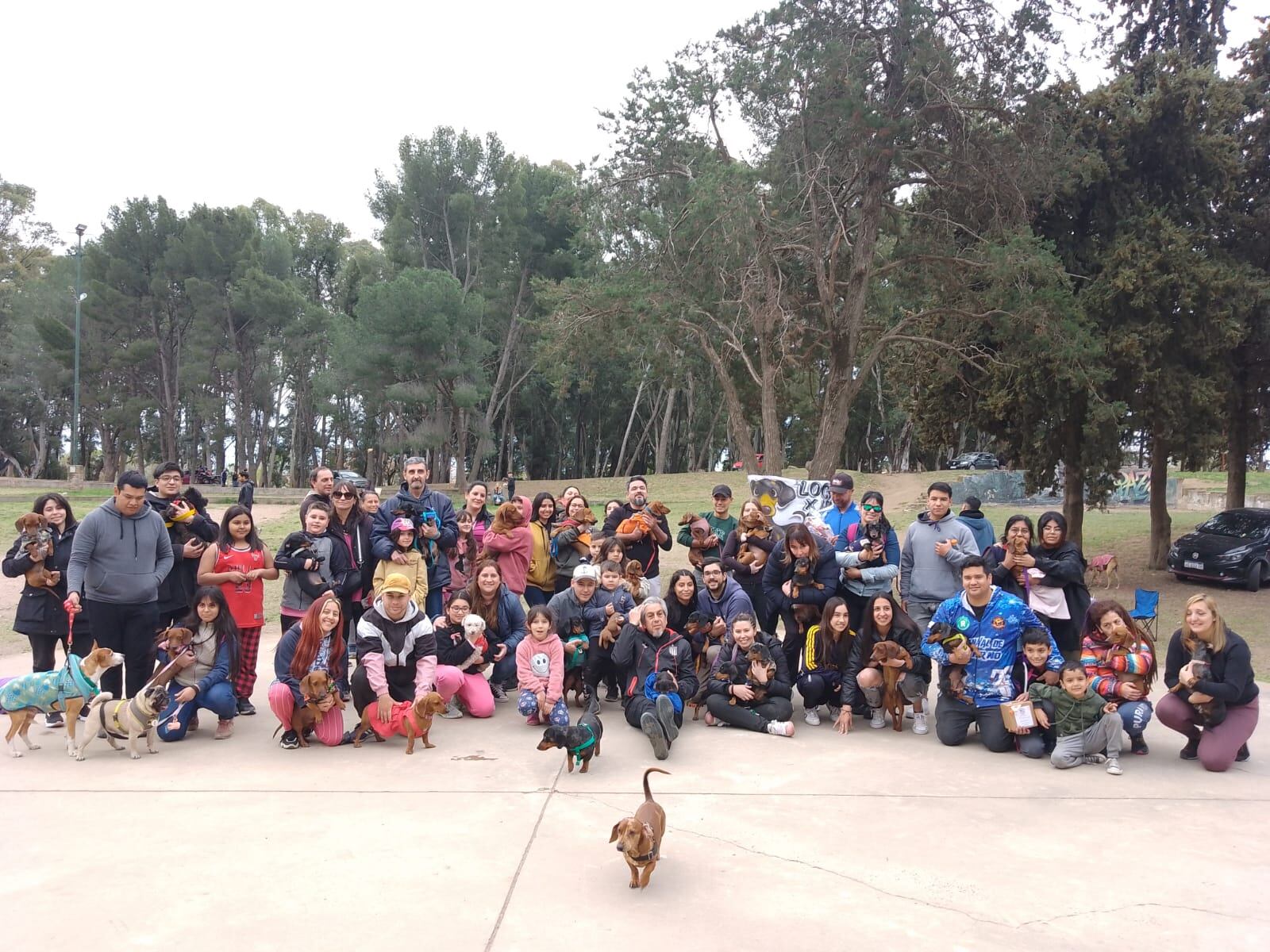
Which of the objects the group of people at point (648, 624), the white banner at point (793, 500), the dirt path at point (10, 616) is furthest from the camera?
the dirt path at point (10, 616)

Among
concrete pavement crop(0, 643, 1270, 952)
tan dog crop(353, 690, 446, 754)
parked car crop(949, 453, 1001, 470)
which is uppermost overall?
parked car crop(949, 453, 1001, 470)

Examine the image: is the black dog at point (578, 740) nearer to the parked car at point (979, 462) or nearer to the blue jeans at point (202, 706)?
the blue jeans at point (202, 706)

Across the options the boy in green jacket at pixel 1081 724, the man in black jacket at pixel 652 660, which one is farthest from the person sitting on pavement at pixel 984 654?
the man in black jacket at pixel 652 660

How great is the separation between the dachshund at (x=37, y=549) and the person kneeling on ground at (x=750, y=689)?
175 inches

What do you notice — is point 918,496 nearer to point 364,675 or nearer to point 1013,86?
point 1013,86

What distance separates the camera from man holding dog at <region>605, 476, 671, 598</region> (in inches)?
300

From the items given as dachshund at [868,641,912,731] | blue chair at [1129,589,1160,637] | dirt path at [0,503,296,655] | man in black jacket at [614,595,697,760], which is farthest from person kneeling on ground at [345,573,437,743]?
blue chair at [1129,589,1160,637]

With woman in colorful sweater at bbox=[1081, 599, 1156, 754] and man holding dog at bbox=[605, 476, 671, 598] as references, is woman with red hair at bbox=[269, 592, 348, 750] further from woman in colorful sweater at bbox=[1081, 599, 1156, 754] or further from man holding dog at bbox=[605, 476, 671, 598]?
woman in colorful sweater at bbox=[1081, 599, 1156, 754]

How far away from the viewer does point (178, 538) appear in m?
6.57

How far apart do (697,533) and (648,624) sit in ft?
5.31

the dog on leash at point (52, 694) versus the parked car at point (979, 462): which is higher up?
the parked car at point (979, 462)

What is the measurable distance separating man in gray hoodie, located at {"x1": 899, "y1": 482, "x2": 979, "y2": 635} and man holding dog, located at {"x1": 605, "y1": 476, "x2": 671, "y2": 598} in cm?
196

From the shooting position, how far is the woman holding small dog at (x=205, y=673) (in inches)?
228

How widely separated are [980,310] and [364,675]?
38.9 ft
